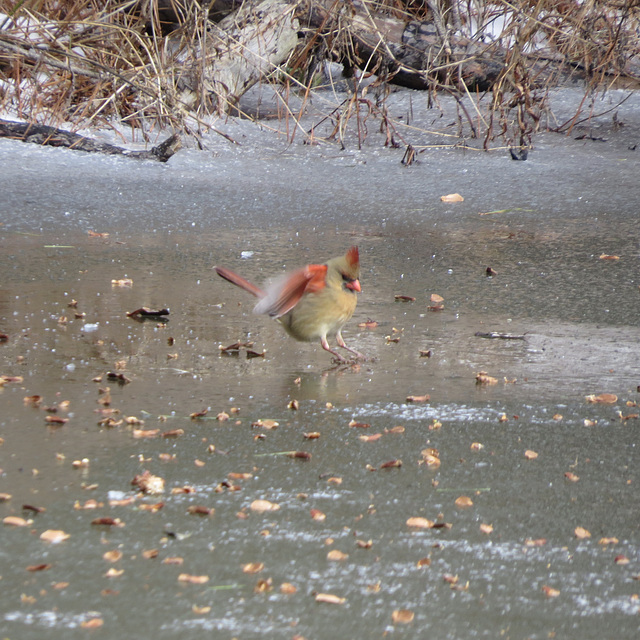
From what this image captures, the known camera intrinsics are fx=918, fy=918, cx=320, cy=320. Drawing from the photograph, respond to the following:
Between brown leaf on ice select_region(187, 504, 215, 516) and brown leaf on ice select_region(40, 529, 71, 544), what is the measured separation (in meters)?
0.29

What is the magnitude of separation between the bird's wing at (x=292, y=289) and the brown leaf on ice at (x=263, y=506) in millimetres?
1285

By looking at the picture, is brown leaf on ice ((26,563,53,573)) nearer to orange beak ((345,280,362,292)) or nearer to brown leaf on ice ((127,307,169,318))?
orange beak ((345,280,362,292))

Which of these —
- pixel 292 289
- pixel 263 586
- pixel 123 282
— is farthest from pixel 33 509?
pixel 123 282

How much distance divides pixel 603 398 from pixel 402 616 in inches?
61.2

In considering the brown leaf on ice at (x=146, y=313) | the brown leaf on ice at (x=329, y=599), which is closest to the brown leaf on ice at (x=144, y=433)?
the brown leaf on ice at (x=329, y=599)

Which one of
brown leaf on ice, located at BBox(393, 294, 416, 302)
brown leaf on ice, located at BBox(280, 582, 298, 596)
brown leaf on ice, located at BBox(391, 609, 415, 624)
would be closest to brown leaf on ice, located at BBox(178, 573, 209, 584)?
brown leaf on ice, located at BBox(280, 582, 298, 596)

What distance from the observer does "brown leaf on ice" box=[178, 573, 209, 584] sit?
1.85 meters

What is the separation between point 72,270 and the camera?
4715 millimetres

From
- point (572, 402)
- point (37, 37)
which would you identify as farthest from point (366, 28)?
point (572, 402)

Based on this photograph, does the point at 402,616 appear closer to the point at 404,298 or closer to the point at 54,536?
the point at 54,536

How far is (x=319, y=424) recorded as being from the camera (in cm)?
284

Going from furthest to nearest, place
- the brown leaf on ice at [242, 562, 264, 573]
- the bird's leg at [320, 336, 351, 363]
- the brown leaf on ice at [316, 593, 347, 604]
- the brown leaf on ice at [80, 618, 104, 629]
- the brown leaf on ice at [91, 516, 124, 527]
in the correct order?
the bird's leg at [320, 336, 351, 363] < the brown leaf on ice at [91, 516, 124, 527] < the brown leaf on ice at [242, 562, 264, 573] < the brown leaf on ice at [316, 593, 347, 604] < the brown leaf on ice at [80, 618, 104, 629]

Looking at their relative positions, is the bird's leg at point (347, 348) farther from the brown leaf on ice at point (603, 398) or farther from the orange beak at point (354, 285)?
the brown leaf on ice at point (603, 398)

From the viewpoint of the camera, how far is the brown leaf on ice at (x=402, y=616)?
1739mm
